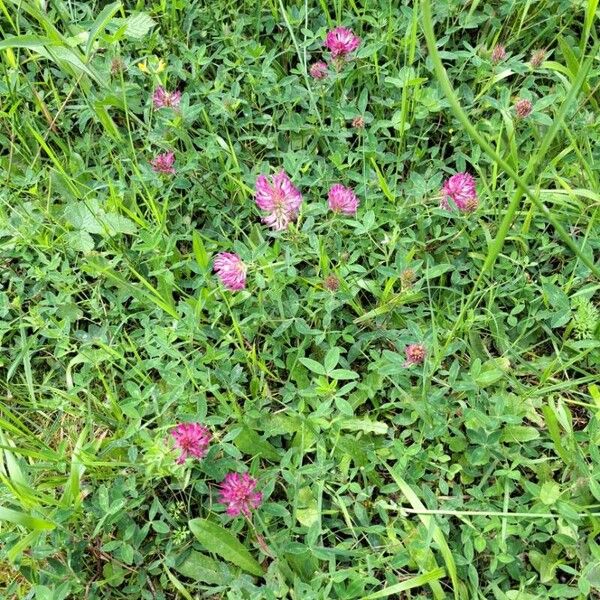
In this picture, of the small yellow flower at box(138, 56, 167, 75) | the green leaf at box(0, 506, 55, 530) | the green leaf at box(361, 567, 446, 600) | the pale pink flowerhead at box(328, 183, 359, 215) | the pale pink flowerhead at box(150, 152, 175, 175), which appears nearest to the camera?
the green leaf at box(0, 506, 55, 530)

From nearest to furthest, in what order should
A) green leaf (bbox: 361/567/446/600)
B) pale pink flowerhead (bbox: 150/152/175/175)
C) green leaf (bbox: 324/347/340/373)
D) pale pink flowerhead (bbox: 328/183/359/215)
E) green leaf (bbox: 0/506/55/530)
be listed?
green leaf (bbox: 0/506/55/530) → green leaf (bbox: 361/567/446/600) → green leaf (bbox: 324/347/340/373) → pale pink flowerhead (bbox: 328/183/359/215) → pale pink flowerhead (bbox: 150/152/175/175)

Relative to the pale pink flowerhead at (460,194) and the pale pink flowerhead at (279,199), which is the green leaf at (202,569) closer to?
the pale pink flowerhead at (279,199)

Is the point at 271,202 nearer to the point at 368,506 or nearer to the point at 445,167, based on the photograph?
the point at 445,167

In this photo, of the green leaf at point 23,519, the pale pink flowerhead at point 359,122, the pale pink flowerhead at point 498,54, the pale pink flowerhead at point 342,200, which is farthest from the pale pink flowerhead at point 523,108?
the green leaf at point 23,519

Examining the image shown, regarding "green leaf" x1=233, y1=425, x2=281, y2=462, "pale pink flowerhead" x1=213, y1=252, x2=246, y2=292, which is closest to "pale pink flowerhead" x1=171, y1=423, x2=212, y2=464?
"green leaf" x1=233, y1=425, x2=281, y2=462

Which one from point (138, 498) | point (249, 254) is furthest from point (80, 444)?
point (249, 254)

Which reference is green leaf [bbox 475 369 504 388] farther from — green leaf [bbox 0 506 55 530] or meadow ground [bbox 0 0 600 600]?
green leaf [bbox 0 506 55 530]
